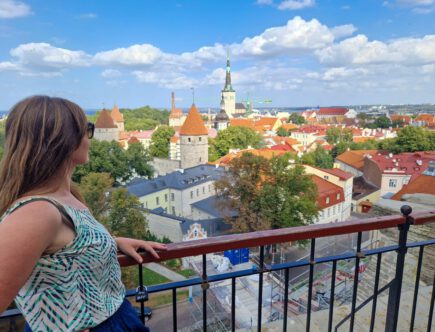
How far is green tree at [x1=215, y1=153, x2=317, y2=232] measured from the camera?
15.6 meters

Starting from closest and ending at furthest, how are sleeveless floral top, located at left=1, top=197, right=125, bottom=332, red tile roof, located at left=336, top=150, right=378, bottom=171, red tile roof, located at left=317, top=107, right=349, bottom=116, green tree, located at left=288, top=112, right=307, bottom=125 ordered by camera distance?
sleeveless floral top, located at left=1, top=197, right=125, bottom=332, red tile roof, located at left=336, top=150, right=378, bottom=171, green tree, located at left=288, top=112, right=307, bottom=125, red tile roof, located at left=317, top=107, right=349, bottom=116

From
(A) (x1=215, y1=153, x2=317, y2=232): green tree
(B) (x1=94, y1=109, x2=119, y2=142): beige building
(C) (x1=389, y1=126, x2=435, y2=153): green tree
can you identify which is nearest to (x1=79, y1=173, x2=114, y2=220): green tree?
(A) (x1=215, y1=153, x2=317, y2=232): green tree

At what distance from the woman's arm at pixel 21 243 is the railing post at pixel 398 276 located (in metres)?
1.95

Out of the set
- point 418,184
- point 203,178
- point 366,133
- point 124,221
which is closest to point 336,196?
point 418,184

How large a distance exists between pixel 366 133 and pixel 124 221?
55145 mm

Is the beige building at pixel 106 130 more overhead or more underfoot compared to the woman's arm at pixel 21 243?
more underfoot

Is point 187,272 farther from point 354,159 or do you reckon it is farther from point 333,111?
point 333,111

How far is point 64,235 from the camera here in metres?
1.03

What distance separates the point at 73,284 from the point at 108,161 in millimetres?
28699

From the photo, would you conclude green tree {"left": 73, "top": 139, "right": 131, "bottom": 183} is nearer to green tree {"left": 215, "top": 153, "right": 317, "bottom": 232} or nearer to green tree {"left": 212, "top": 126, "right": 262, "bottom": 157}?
green tree {"left": 215, "top": 153, "right": 317, "bottom": 232}

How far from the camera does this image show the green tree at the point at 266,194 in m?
15.6

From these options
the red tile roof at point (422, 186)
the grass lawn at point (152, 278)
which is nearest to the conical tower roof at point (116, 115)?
the grass lawn at point (152, 278)

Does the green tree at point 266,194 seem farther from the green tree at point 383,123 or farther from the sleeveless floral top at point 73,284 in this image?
the green tree at point 383,123

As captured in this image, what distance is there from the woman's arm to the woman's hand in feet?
1.83
